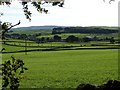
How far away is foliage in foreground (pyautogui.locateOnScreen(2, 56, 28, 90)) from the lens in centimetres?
534

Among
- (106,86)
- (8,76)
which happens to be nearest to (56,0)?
(8,76)

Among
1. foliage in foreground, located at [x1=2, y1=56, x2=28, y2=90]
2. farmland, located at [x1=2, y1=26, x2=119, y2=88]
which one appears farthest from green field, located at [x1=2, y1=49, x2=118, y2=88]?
foliage in foreground, located at [x1=2, y1=56, x2=28, y2=90]

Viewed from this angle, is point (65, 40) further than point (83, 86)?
Yes

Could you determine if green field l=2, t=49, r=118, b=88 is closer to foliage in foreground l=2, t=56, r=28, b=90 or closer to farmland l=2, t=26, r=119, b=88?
farmland l=2, t=26, r=119, b=88

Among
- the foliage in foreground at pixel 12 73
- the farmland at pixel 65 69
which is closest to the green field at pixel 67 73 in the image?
the farmland at pixel 65 69

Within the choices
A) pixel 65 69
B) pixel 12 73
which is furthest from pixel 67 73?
pixel 12 73

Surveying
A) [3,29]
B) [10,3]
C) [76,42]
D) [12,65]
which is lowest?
[76,42]

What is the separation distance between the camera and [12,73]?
5379mm

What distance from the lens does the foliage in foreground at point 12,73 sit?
5.34 metres

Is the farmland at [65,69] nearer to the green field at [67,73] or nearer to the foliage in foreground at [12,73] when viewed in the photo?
the green field at [67,73]

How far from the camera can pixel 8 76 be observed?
5.38 meters

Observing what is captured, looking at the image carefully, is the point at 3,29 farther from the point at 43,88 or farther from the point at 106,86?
the point at 43,88

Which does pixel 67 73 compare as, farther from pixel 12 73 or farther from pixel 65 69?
pixel 12 73

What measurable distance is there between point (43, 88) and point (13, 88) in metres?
21.5
